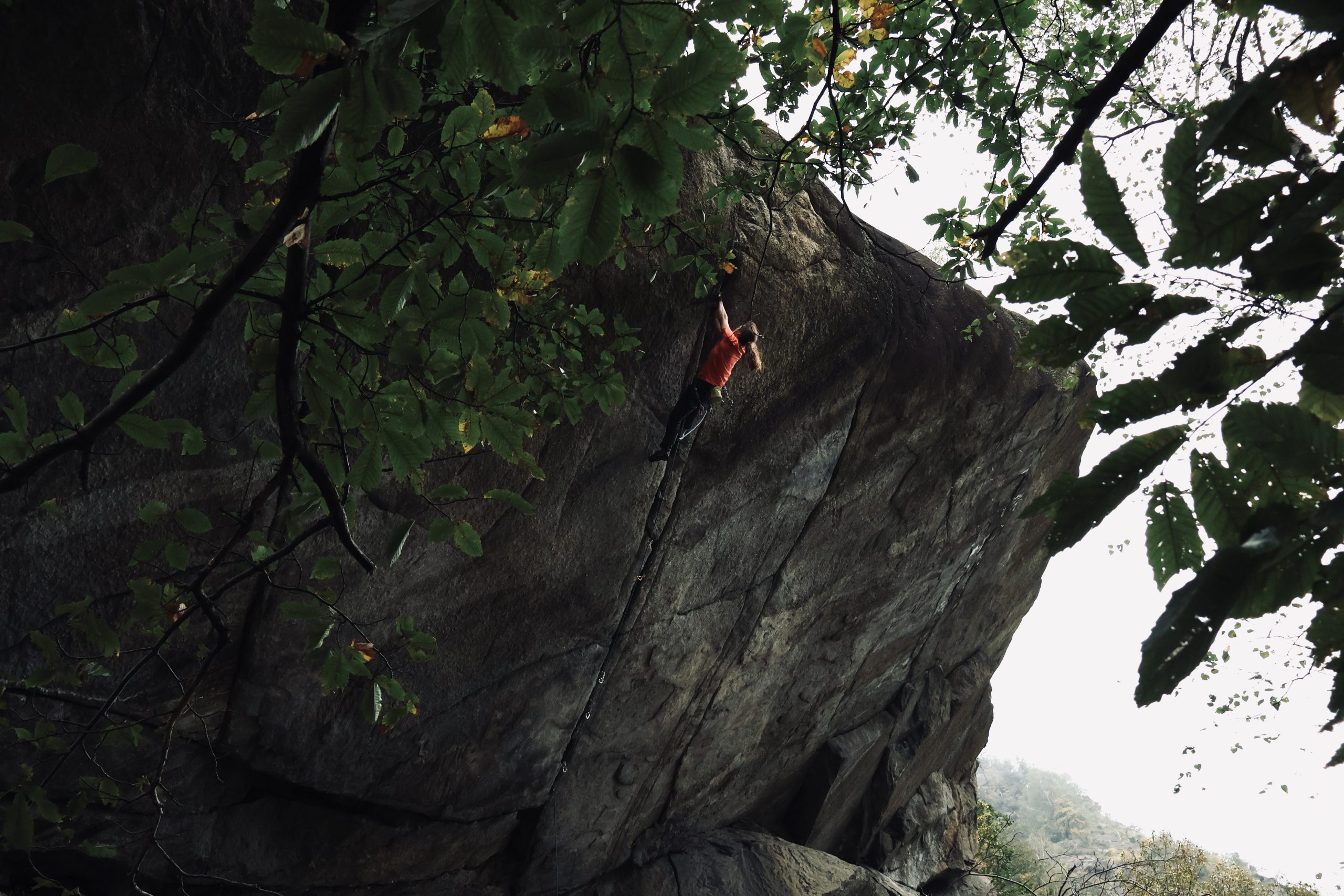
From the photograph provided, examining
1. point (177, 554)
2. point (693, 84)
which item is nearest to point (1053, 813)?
point (177, 554)

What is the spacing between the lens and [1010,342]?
32.4 ft

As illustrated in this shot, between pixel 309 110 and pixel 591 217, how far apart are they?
1.71 ft

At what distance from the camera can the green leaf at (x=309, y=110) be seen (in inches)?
50.6

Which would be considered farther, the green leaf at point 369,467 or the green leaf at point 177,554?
the green leaf at point 177,554

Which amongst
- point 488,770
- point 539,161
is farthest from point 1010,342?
point 539,161

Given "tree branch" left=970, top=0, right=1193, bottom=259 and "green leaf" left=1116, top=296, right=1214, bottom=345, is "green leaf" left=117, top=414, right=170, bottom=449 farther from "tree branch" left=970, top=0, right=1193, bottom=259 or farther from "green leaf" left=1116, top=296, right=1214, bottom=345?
"tree branch" left=970, top=0, right=1193, bottom=259

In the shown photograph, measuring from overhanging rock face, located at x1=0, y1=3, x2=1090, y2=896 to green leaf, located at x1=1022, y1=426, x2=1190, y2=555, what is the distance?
406 cm

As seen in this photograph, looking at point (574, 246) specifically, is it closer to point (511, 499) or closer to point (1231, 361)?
point (1231, 361)

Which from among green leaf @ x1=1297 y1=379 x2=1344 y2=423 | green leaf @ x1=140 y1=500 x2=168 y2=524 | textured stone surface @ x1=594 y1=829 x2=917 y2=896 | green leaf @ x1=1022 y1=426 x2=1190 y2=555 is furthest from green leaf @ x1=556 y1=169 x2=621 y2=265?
textured stone surface @ x1=594 y1=829 x2=917 y2=896

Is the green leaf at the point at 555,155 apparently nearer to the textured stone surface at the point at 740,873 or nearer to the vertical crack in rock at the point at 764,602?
the vertical crack in rock at the point at 764,602

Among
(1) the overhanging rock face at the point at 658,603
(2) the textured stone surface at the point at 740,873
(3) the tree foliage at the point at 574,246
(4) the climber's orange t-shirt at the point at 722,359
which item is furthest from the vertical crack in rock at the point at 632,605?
(3) the tree foliage at the point at 574,246

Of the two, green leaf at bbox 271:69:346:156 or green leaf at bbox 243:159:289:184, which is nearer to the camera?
green leaf at bbox 271:69:346:156

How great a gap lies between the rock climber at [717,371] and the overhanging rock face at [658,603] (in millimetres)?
173

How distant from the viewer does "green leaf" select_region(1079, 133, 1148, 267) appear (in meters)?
1.20
